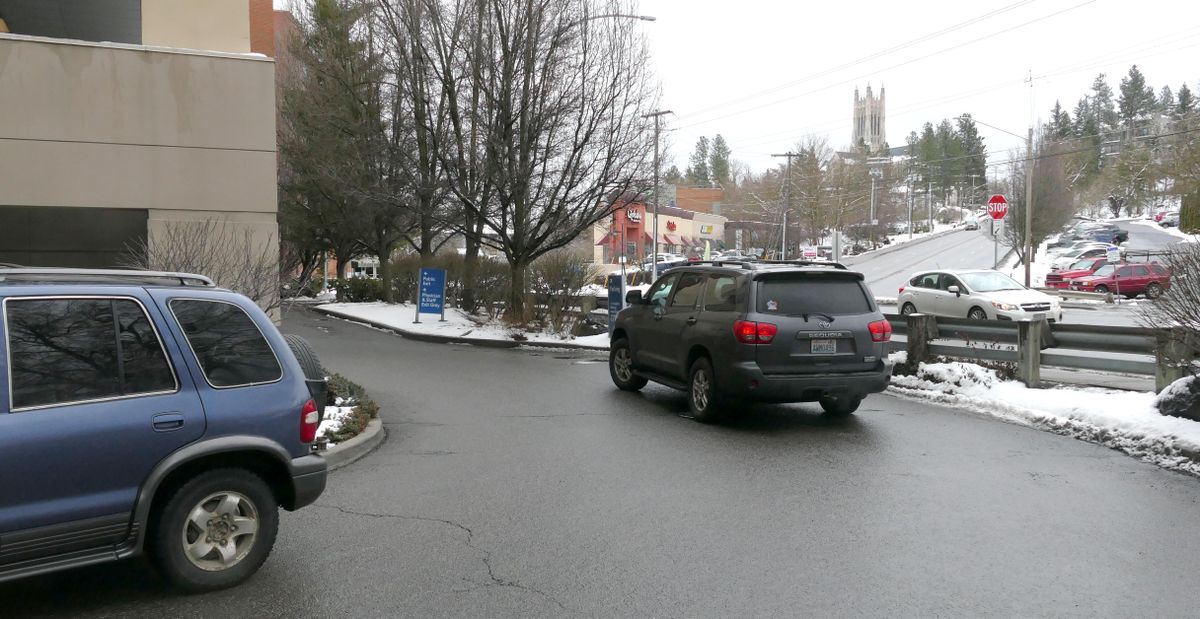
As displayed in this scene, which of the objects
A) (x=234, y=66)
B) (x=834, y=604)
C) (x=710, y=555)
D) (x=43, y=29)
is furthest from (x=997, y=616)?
(x=43, y=29)

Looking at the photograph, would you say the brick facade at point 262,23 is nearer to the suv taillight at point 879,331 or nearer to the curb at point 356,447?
the curb at point 356,447

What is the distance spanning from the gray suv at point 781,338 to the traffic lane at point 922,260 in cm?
3606

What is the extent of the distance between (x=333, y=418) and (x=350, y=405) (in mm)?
886

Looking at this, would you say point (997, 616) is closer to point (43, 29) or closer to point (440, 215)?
point (43, 29)

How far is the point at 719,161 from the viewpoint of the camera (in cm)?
15888

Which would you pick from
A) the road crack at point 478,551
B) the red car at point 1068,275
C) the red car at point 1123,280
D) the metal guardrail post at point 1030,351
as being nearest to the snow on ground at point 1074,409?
the metal guardrail post at point 1030,351

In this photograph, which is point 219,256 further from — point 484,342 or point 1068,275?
point 1068,275

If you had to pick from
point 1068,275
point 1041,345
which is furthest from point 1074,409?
point 1068,275

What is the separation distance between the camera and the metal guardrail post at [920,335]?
1321cm

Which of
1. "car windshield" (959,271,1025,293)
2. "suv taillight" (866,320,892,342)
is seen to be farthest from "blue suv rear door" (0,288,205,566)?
"car windshield" (959,271,1025,293)

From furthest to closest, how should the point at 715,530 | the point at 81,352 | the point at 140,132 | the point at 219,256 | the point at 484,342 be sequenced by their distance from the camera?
the point at 484,342 → the point at 140,132 → the point at 219,256 → the point at 715,530 → the point at 81,352

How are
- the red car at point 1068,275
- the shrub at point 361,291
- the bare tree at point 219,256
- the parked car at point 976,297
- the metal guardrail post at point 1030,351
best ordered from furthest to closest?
the red car at point 1068,275, the shrub at point 361,291, the parked car at point 976,297, the metal guardrail post at point 1030,351, the bare tree at point 219,256

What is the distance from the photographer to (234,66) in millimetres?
13570

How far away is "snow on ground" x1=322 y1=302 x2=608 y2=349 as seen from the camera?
2108 centimetres
